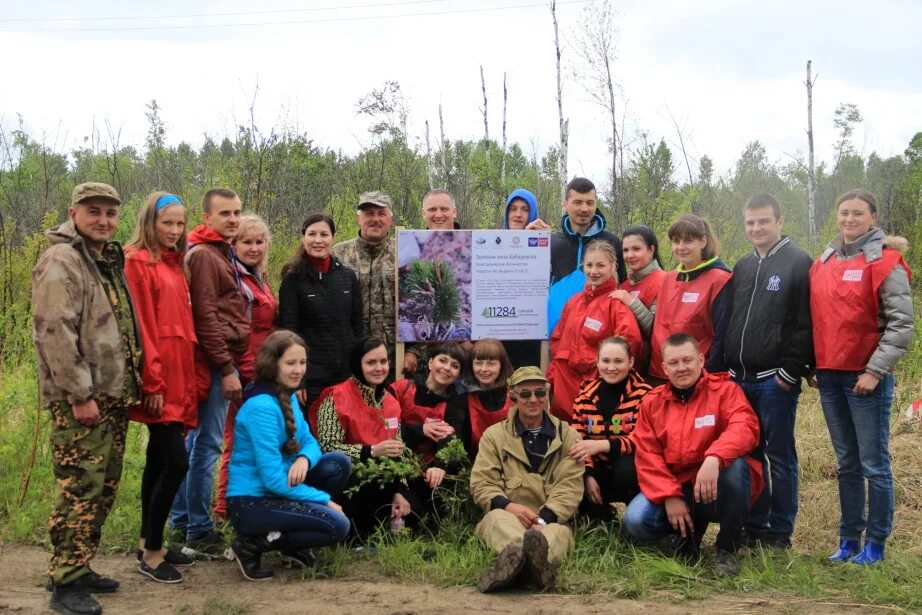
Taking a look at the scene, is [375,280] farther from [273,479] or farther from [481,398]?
[273,479]

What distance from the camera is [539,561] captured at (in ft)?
14.7

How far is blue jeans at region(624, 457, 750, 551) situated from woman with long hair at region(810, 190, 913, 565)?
692 millimetres

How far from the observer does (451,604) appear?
175 inches

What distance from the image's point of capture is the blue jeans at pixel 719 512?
4.95 m

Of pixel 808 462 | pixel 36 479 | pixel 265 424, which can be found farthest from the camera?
pixel 808 462

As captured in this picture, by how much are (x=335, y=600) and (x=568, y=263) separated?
294cm

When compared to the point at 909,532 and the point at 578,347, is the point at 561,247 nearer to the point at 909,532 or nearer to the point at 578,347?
the point at 578,347

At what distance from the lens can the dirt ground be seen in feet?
14.3

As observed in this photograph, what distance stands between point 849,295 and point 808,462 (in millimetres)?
3086

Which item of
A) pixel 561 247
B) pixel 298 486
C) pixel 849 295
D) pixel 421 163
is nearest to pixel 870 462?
pixel 849 295

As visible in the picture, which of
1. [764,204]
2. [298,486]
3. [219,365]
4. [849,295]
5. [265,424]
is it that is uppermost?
[764,204]

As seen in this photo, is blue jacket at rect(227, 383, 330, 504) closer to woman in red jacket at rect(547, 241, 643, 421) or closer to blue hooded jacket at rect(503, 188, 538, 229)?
woman in red jacket at rect(547, 241, 643, 421)

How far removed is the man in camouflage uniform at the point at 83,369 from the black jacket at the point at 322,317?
1.27m

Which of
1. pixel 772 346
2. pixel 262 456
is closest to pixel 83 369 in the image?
pixel 262 456
